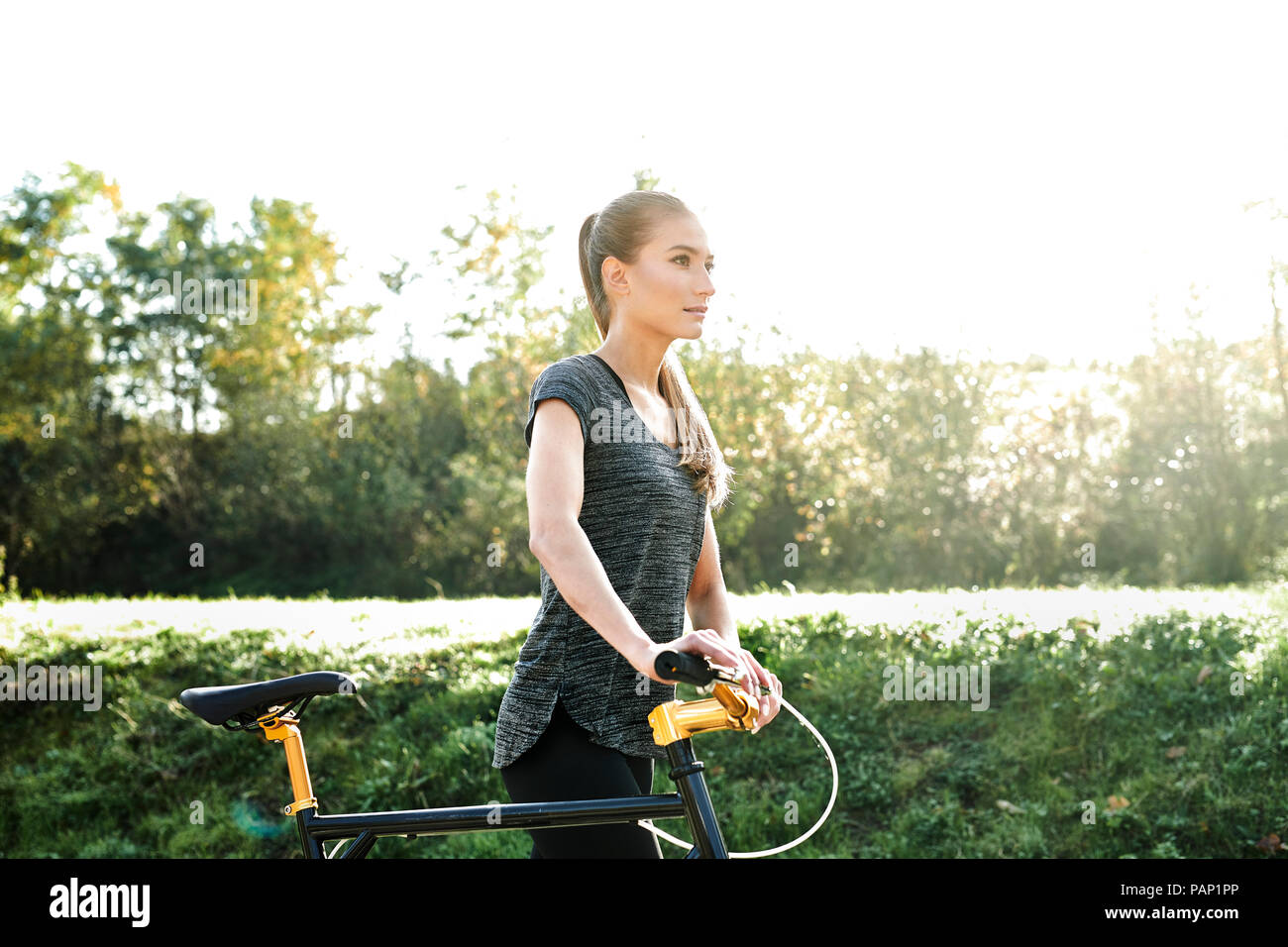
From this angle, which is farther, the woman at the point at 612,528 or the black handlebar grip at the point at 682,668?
the woman at the point at 612,528

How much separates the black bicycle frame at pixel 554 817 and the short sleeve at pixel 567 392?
0.64 meters

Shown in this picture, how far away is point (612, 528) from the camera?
234 cm

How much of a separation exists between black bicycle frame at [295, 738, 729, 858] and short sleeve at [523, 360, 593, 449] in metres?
0.64

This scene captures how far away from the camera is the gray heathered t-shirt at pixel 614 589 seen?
231cm

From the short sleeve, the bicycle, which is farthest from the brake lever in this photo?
the short sleeve

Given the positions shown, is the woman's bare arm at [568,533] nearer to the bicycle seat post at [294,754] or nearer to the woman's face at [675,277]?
Answer: the woman's face at [675,277]

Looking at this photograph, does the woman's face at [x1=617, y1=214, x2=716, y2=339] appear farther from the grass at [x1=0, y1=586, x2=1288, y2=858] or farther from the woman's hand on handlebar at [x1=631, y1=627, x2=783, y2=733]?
the grass at [x1=0, y1=586, x2=1288, y2=858]

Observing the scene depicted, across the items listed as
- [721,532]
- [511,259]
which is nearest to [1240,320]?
[721,532]

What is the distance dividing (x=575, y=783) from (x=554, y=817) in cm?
8

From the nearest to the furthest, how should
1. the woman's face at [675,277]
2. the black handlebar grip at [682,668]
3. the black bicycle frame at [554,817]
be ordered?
the black handlebar grip at [682,668]
the black bicycle frame at [554,817]
the woman's face at [675,277]

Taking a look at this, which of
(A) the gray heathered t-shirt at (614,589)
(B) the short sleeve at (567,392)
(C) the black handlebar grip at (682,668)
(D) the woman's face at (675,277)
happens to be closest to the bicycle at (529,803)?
(C) the black handlebar grip at (682,668)

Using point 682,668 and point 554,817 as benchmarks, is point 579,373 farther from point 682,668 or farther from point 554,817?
point 554,817

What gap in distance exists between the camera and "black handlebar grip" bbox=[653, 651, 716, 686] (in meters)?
1.88

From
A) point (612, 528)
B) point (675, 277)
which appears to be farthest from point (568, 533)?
point (675, 277)
